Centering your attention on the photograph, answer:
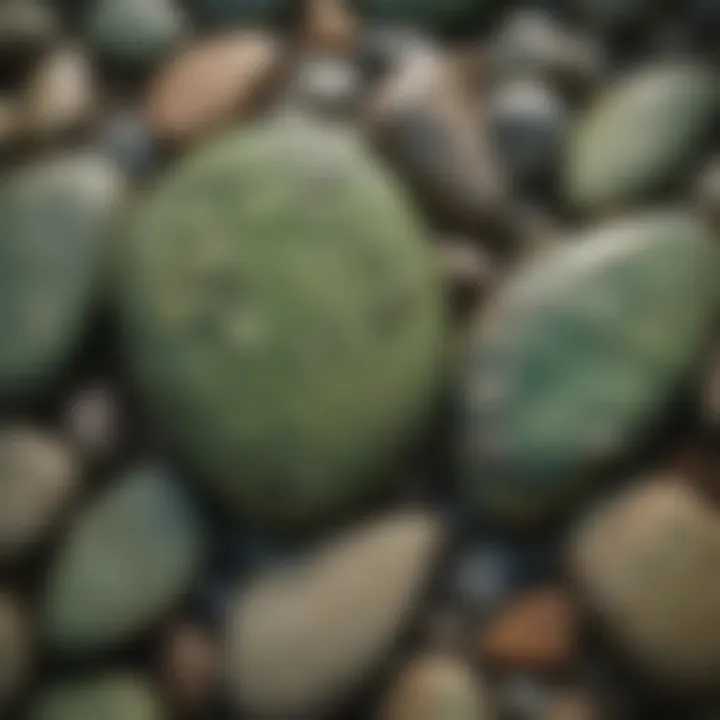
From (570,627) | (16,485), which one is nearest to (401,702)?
(570,627)

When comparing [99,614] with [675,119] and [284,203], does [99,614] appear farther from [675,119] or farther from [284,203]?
[675,119]

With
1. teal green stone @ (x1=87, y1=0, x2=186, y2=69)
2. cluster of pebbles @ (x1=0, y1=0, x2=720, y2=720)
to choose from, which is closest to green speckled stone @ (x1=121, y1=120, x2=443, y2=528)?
cluster of pebbles @ (x1=0, y1=0, x2=720, y2=720)

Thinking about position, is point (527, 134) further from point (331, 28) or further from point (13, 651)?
point (13, 651)

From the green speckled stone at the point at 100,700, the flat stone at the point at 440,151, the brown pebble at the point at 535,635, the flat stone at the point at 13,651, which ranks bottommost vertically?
the green speckled stone at the point at 100,700

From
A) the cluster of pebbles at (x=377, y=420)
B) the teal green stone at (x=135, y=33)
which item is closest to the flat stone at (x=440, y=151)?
the cluster of pebbles at (x=377, y=420)

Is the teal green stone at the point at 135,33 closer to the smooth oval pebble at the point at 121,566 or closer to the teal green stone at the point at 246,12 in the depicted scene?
the teal green stone at the point at 246,12

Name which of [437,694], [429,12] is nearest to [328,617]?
[437,694]

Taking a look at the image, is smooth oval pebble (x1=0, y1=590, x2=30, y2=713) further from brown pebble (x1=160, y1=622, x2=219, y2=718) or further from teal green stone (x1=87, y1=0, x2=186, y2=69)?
teal green stone (x1=87, y1=0, x2=186, y2=69)
